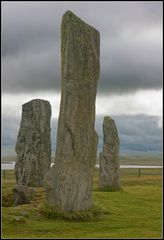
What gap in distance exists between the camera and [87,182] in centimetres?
2069

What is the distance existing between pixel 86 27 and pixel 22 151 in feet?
44.4

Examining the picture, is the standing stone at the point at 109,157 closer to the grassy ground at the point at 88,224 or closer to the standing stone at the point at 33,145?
the standing stone at the point at 33,145

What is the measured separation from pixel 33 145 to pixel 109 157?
719 cm

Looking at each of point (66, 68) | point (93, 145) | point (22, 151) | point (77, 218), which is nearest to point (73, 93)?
point (66, 68)

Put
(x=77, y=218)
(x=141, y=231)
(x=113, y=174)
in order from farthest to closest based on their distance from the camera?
(x=113, y=174)
(x=77, y=218)
(x=141, y=231)

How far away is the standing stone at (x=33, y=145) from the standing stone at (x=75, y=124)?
11.5 meters

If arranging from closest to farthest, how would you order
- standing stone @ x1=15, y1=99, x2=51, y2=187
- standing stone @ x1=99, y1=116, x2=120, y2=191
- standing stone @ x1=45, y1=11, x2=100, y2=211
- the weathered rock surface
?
standing stone @ x1=45, y1=11, x2=100, y2=211 < the weathered rock surface < standing stone @ x1=15, y1=99, x2=51, y2=187 < standing stone @ x1=99, y1=116, x2=120, y2=191

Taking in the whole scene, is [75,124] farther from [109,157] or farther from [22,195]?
[109,157]

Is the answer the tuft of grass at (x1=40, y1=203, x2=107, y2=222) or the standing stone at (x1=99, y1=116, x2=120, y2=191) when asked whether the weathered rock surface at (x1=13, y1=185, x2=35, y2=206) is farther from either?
the standing stone at (x1=99, y1=116, x2=120, y2=191)

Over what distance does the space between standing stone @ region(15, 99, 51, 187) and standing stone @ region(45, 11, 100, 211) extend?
37.9ft

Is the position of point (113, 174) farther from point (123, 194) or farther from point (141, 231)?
point (141, 231)

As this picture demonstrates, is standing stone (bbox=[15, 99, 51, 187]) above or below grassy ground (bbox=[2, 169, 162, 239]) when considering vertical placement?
above

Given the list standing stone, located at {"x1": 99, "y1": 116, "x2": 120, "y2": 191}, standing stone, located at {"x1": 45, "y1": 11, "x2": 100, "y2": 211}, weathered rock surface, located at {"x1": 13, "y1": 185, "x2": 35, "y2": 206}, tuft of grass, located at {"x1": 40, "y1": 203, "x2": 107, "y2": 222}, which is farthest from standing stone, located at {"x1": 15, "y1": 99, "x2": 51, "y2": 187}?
standing stone, located at {"x1": 45, "y1": 11, "x2": 100, "y2": 211}

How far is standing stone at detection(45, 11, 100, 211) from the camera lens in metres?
20.2
